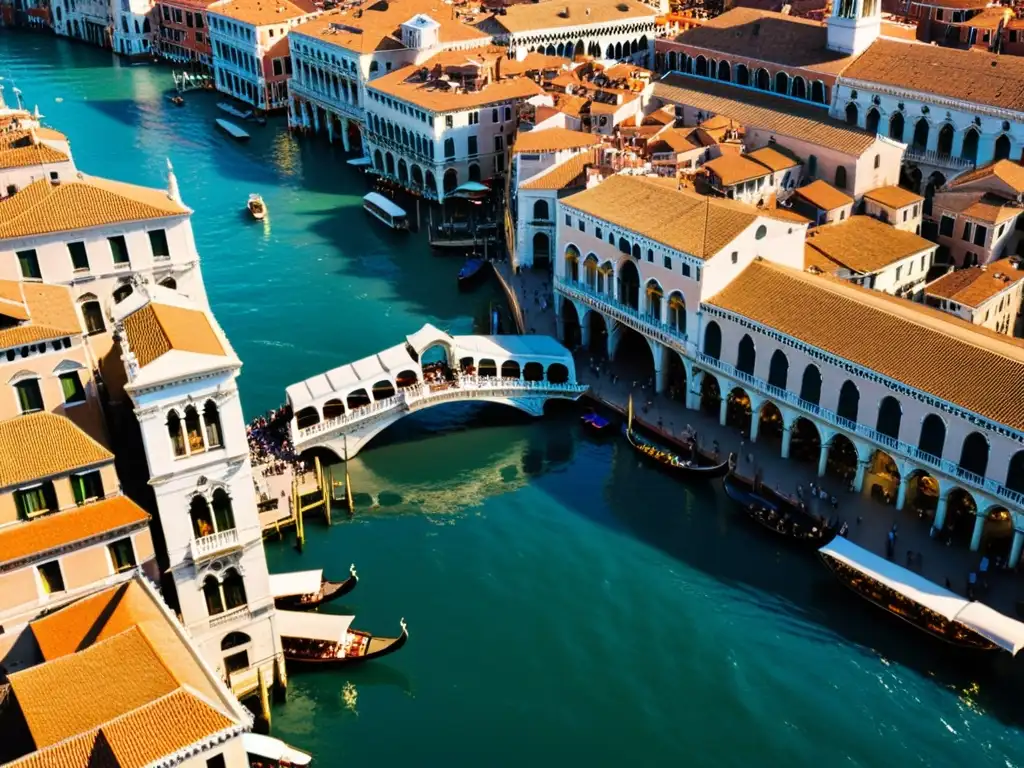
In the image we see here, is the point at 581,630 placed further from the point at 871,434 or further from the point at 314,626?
the point at 871,434

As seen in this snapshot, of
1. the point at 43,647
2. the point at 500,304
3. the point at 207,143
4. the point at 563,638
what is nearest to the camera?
the point at 43,647

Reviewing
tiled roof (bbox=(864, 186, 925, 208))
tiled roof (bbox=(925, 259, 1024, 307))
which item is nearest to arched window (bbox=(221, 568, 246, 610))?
tiled roof (bbox=(925, 259, 1024, 307))

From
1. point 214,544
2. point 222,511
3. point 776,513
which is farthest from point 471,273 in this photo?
point 214,544

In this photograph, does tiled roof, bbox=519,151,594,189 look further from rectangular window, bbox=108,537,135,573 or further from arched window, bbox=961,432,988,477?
rectangular window, bbox=108,537,135,573

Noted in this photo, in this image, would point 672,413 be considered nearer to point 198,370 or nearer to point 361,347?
point 361,347

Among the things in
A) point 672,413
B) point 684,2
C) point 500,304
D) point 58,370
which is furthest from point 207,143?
point 58,370

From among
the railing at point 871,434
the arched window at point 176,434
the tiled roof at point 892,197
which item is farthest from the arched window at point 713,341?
the arched window at point 176,434

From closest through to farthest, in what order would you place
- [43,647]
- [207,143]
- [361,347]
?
[43,647] → [361,347] → [207,143]
